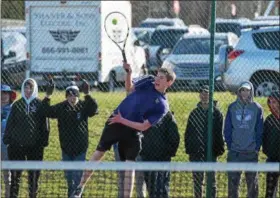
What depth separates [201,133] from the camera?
33.3ft

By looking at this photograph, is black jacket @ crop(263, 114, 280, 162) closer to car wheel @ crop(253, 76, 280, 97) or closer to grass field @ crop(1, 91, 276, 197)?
grass field @ crop(1, 91, 276, 197)

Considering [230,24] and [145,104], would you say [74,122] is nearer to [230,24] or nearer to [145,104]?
[145,104]

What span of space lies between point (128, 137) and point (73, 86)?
1.44 meters

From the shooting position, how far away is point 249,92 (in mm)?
9867

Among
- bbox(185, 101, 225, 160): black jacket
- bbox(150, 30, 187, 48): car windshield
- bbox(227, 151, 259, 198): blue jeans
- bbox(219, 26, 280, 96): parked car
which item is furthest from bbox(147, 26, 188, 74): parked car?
bbox(227, 151, 259, 198): blue jeans

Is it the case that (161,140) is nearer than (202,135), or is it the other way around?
(161,140)

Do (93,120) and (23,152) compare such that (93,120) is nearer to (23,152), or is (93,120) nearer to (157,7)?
(23,152)

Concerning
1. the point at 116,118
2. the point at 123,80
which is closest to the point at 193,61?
the point at 123,80

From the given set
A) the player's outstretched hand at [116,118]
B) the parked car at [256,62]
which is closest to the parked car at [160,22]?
the parked car at [256,62]

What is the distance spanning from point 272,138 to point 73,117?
2.30 m

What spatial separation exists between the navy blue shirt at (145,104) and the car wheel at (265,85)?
380cm

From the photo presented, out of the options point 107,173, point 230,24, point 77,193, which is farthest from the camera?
point 230,24

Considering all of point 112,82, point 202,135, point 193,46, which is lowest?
point 202,135

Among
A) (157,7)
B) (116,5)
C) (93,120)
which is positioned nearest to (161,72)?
(93,120)
